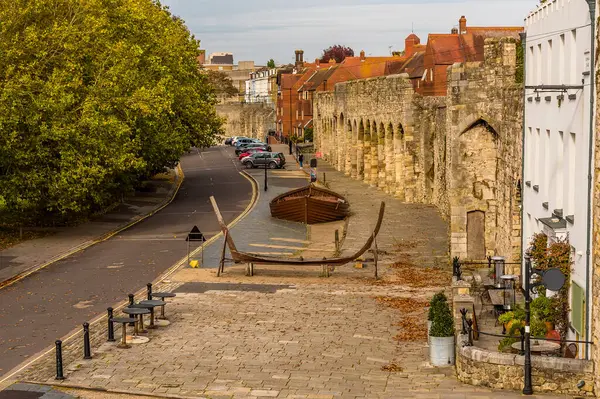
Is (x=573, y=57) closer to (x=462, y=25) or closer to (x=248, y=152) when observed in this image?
(x=462, y=25)

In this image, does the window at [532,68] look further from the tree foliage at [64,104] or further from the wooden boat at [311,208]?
the wooden boat at [311,208]

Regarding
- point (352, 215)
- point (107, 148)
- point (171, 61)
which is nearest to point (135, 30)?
point (171, 61)

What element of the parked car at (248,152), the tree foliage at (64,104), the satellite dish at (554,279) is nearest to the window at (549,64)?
the satellite dish at (554,279)

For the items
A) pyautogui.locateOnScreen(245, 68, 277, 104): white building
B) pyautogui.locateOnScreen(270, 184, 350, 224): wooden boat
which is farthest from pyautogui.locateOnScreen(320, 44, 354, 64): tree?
pyautogui.locateOnScreen(270, 184, 350, 224): wooden boat

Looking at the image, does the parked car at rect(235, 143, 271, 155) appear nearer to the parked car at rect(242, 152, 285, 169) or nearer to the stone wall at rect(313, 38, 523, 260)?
the parked car at rect(242, 152, 285, 169)

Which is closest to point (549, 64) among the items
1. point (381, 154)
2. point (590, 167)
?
point (590, 167)

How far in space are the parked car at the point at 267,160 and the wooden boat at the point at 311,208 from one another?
105 ft

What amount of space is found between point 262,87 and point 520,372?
16259 centimetres

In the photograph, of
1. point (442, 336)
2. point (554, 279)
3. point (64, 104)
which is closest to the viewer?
point (554, 279)

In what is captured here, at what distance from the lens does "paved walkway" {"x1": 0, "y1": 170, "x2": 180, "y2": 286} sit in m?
37.2

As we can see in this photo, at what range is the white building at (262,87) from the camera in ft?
533

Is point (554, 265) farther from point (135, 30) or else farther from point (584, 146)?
point (135, 30)

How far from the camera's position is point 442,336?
69.1ft

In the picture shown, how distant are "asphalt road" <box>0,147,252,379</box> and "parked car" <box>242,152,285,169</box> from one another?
24686 millimetres
